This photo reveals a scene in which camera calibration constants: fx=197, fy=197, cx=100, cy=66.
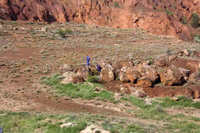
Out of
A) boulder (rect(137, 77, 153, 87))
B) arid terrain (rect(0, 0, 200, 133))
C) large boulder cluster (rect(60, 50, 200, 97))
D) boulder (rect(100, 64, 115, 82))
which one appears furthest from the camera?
boulder (rect(100, 64, 115, 82))

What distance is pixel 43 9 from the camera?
124 ft

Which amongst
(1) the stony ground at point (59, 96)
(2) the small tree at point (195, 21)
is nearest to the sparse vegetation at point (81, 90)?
(1) the stony ground at point (59, 96)

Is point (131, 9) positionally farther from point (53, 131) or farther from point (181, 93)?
point (53, 131)

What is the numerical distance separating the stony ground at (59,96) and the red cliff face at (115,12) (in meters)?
6.58

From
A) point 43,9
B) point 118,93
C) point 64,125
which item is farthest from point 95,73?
point 43,9

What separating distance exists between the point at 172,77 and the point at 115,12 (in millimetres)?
31659

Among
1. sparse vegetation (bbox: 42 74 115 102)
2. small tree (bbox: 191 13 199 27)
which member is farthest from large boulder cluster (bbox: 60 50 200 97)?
Result: small tree (bbox: 191 13 199 27)

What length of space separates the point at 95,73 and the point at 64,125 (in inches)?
336

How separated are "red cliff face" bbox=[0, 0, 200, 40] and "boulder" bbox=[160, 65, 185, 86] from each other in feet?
81.7

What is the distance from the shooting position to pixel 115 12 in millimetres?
42062

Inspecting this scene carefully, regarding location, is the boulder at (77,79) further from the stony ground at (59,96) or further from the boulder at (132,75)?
the boulder at (132,75)

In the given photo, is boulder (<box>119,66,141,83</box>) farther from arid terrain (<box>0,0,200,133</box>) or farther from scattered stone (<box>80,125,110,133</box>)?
scattered stone (<box>80,125,110,133</box>)

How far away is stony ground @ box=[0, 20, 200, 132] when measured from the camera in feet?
27.1

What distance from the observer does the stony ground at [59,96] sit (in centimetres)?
827
